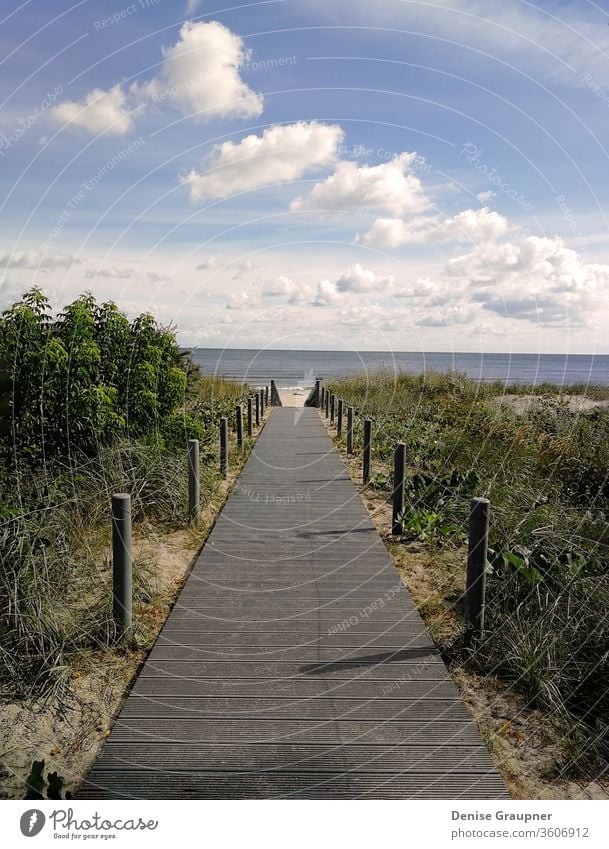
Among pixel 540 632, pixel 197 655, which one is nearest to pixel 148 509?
pixel 197 655

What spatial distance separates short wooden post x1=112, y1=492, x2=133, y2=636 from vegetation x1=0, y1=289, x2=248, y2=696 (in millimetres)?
126

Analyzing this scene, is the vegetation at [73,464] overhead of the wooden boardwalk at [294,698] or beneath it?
overhead

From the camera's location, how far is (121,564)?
466 centimetres

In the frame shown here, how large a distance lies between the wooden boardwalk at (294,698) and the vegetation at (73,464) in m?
0.65

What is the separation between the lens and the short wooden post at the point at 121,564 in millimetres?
4605

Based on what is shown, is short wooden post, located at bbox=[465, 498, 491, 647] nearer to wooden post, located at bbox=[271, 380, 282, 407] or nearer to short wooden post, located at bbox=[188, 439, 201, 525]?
short wooden post, located at bbox=[188, 439, 201, 525]

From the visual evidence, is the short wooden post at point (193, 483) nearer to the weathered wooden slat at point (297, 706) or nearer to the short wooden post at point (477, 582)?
the weathered wooden slat at point (297, 706)

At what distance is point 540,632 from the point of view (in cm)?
430

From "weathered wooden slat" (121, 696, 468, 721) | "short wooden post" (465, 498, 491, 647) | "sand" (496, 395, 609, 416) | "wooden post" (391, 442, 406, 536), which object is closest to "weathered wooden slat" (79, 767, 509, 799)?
"weathered wooden slat" (121, 696, 468, 721)

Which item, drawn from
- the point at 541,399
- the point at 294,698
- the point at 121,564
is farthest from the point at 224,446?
the point at 541,399

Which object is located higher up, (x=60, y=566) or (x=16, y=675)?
(x=60, y=566)

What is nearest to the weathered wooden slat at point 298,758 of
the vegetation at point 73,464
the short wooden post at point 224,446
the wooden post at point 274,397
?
the vegetation at point 73,464

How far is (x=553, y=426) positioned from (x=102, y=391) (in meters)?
8.40
